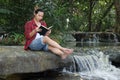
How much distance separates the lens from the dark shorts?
6.58 meters

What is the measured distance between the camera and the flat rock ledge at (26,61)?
6.07 metres

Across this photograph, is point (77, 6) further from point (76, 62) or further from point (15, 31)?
point (76, 62)

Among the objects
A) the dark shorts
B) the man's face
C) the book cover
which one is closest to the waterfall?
the dark shorts

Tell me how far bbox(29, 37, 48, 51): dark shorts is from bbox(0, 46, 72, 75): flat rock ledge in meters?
0.12

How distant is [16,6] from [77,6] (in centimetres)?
1416

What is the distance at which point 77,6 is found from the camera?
2486 cm

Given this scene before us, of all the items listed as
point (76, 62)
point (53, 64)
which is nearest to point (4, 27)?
point (76, 62)

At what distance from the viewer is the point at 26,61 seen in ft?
20.9

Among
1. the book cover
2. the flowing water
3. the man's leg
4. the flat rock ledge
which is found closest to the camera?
the flat rock ledge

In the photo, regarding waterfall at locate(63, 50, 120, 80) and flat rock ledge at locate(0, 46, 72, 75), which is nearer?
flat rock ledge at locate(0, 46, 72, 75)

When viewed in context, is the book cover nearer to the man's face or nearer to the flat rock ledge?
the man's face

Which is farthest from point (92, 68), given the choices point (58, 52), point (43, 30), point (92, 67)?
point (43, 30)

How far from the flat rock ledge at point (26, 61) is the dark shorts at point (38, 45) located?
12 cm

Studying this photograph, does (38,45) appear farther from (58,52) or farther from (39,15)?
(39,15)
